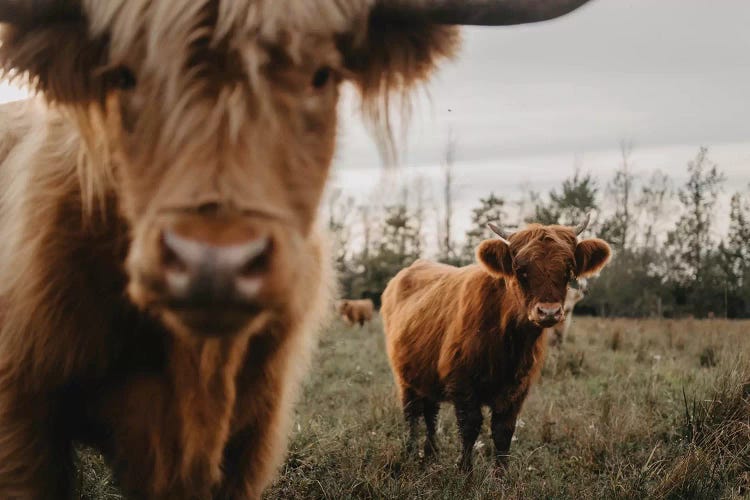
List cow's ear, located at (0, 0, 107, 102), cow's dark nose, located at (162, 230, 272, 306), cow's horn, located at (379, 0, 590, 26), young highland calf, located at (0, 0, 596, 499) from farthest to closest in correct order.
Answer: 1. cow's horn, located at (379, 0, 590, 26)
2. cow's ear, located at (0, 0, 107, 102)
3. young highland calf, located at (0, 0, 596, 499)
4. cow's dark nose, located at (162, 230, 272, 306)

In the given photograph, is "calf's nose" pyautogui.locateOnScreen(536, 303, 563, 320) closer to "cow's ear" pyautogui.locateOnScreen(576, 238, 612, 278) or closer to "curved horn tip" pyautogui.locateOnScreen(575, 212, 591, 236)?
"cow's ear" pyautogui.locateOnScreen(576, 238, 612, 278)

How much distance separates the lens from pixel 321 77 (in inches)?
75.1

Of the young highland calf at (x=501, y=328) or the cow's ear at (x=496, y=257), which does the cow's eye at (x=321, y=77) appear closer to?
the young highland calf at (x=501, y=328)

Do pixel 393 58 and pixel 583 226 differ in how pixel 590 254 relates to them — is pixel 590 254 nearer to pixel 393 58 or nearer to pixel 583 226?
pixel 583 226

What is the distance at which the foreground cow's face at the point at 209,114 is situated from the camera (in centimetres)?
153

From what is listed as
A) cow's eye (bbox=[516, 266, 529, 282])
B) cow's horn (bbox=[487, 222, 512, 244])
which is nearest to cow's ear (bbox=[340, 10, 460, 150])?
cow's eye (bbox=[516, 266, 529, 282])

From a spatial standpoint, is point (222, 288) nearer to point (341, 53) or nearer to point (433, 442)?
point (341, 53)

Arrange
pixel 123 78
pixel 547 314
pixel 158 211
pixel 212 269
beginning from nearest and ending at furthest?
pixel 212 269, pixel 158 211, pixel 123 78, pixel 547 314

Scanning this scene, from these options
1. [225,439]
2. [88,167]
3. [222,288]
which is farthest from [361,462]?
[222,288]

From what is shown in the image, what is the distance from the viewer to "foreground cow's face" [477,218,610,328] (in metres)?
4.98

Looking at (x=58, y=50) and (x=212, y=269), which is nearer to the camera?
(x=212, y=269)

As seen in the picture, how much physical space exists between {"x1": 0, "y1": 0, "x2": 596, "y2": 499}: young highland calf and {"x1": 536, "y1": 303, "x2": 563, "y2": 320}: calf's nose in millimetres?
2443

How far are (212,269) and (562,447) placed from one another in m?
4.53

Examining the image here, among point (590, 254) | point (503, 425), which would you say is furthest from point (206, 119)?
point (590, 254)
